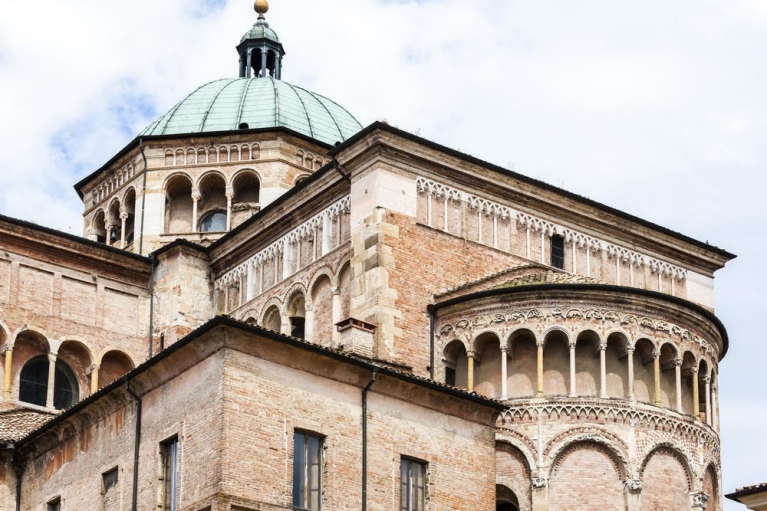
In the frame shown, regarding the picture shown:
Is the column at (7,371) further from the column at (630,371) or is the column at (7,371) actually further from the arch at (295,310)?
the column at (630,371)

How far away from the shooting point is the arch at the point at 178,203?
147ft

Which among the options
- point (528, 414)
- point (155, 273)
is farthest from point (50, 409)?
point (528, 414)

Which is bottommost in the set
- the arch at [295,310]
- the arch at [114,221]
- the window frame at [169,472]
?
the window frame at [169,472]

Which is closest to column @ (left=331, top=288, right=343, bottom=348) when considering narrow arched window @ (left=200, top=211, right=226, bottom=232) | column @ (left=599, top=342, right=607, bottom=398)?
column @ (left=599, top=342, right=607, bottom=398)

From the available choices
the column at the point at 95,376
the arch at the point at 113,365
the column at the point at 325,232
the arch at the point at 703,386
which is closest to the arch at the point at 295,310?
the column at the point at 325,232

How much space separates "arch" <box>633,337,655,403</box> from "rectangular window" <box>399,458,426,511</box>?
5.85m

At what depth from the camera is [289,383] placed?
27.8m

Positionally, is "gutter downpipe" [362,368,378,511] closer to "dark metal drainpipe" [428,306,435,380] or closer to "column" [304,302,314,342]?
"dark metal drainpipe" [428,306,435,380]

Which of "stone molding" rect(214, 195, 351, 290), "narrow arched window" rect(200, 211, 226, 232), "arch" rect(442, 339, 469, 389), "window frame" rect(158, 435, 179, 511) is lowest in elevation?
"window frame" rect(158, 435, 179, 511)

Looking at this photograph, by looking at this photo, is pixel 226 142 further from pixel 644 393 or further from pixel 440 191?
pixel 644 393

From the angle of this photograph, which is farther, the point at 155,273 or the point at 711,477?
the point at 155,273

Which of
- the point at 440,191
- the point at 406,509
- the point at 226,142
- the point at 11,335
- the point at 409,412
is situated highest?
the point at 226,142

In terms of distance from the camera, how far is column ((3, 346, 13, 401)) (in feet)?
→ 123

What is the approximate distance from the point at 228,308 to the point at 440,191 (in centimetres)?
704
